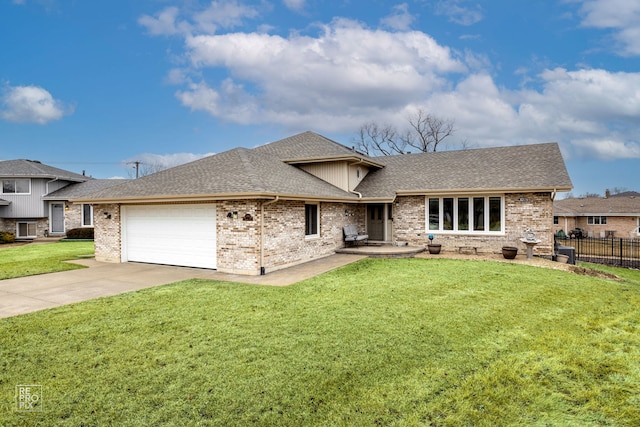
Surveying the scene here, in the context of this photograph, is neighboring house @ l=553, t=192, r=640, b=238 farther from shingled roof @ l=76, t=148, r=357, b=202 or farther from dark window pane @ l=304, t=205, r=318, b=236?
shingled roof @ l=76, t=148, r=357, b=202

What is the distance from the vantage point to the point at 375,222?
650 inches

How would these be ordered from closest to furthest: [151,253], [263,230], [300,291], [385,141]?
[300,291], [263,230], [151,253], [385,141]

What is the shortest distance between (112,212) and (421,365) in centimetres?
1256

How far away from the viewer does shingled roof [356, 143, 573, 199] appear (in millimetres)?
13300

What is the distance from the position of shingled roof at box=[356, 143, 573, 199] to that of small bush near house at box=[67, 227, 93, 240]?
62.0 feet

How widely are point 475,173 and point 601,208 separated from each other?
107 ft

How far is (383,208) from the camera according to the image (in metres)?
16.2

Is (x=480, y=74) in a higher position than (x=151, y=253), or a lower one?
higher

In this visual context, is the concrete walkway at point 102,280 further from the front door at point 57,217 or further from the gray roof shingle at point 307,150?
the front door at point 57,217

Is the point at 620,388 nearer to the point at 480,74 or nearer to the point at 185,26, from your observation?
the point at 185,26

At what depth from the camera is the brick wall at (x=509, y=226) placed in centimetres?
1295

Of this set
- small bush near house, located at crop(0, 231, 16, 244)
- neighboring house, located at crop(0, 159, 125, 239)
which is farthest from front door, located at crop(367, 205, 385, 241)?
small bush near house, located at crop(0, 231, 16, 244)

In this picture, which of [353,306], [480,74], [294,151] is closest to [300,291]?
[353,306]

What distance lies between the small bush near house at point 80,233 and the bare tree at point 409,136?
24508mm
